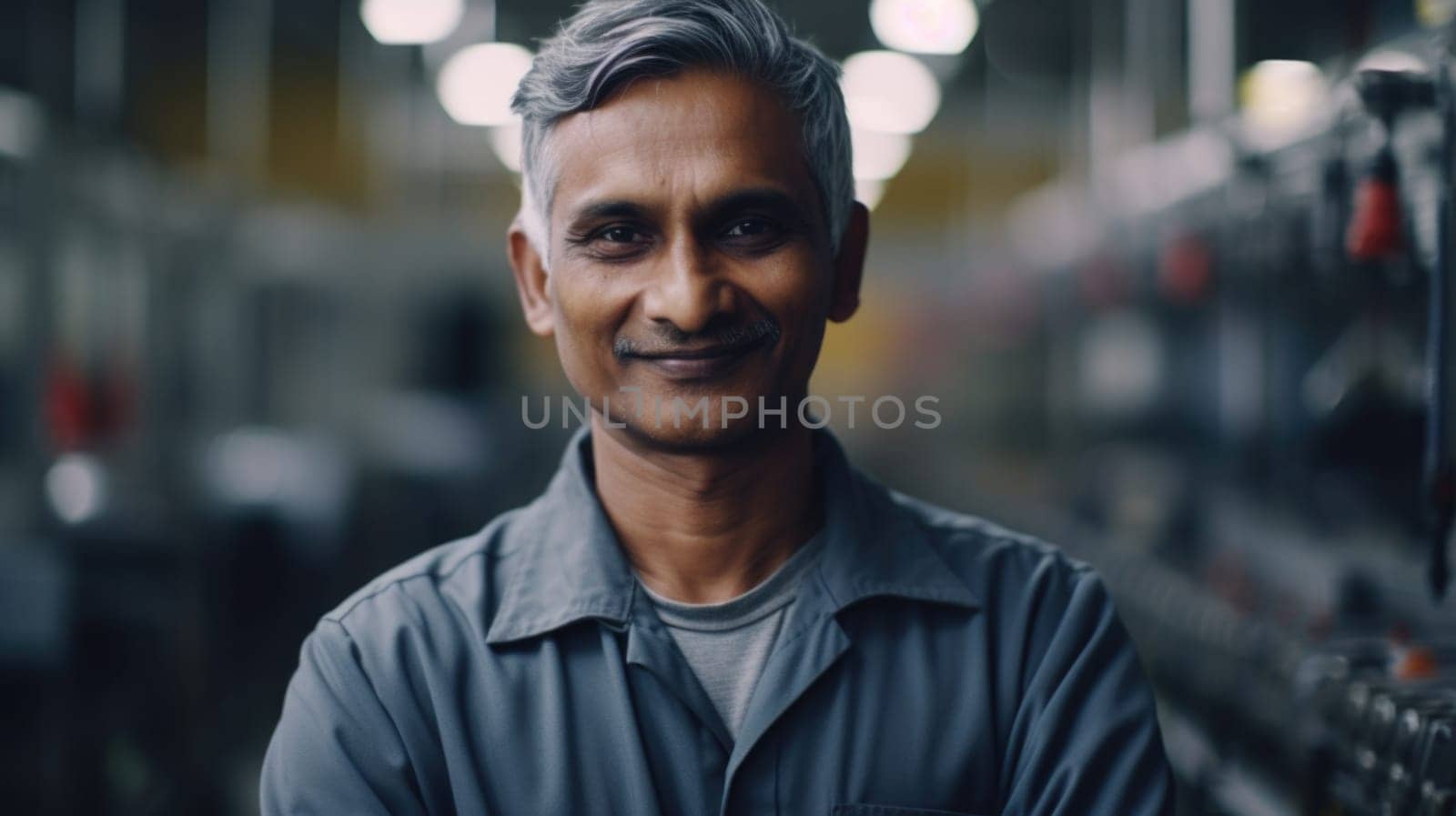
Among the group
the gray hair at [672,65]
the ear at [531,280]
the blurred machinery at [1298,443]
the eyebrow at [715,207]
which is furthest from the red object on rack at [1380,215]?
the ear at [531,280]

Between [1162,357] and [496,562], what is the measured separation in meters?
3.19

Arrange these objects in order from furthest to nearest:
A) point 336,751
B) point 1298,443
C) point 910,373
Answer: point 910,373
point 1298,443
point 336,751

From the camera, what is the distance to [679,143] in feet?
3.80

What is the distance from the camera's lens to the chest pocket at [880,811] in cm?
116

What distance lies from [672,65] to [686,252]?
16 centimetres

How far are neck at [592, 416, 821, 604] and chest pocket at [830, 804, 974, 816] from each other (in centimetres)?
23

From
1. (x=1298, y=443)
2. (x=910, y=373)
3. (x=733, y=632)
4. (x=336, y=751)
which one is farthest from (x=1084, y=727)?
(x=910, y=373)

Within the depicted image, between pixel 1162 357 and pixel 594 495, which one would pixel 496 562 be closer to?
pixel 594 495

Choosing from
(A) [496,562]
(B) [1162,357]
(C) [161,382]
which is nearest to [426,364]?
(C) [161,382]

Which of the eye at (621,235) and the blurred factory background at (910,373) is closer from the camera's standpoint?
the eye at (621,235)

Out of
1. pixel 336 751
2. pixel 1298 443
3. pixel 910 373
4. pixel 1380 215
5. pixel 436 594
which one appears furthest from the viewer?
pixel 910 373

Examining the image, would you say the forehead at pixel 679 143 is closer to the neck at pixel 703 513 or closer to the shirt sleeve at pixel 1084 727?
the neck at pixel 703 513

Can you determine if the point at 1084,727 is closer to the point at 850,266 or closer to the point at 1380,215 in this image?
the point at 850,266

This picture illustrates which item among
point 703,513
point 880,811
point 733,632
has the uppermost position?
point 703,513
